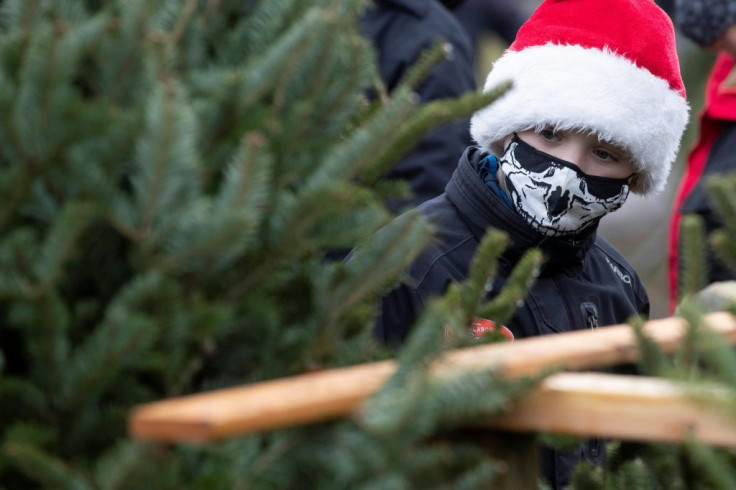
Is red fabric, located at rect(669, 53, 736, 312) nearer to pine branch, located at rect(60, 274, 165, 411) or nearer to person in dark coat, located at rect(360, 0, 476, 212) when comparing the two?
person in dark coat, located at rect(360, 0, 476, 212)

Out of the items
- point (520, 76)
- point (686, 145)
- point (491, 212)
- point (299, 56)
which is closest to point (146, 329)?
point (299, 56)

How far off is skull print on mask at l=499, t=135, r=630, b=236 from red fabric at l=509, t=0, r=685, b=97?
0.39m

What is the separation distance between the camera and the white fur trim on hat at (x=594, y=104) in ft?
10.4

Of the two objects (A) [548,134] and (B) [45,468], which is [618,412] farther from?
(A) [548,134]

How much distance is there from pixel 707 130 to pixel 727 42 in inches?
15.2

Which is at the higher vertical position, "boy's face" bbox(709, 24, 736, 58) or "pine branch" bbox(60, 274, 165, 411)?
"pine branch" bbox(60, 274, 165, 411)

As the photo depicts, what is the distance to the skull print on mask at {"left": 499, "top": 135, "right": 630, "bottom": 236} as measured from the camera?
3.13 meters

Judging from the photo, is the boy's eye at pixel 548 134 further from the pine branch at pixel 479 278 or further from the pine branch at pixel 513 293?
the pine branch at pixel 479 278

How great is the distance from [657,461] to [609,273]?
6.07ft

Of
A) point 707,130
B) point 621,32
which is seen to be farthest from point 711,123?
point 621,32

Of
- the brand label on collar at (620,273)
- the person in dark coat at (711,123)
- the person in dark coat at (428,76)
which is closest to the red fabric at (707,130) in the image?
the person in dark coat at (711,123)

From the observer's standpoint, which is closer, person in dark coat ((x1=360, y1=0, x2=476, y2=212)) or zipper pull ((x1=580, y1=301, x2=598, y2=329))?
zipper pull ((x1=580, y1=301, x2=598, y2=329))

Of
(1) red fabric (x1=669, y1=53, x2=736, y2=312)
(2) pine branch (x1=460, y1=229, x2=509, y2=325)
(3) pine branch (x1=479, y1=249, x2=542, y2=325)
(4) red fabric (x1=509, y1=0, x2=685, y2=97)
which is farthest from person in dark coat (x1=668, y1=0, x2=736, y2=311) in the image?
(2) pine branch (x1=460, y1=229, x2=509, y2=325)

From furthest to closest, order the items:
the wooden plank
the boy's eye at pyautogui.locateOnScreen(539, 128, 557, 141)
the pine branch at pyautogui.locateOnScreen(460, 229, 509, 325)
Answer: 1. the boy's eye at pyautogui.locateOnScreen(539, 128, 557, 141)
2. the pine branch at pyautogui.locateOnScreen(460, 229, 509, 325)
3. the wooden plank
